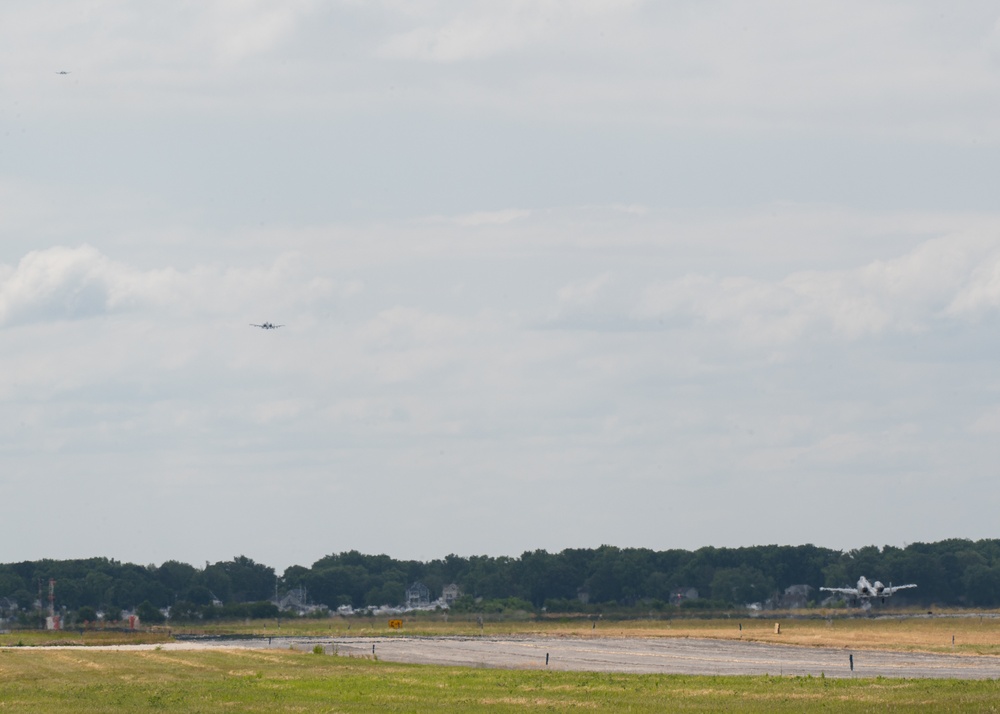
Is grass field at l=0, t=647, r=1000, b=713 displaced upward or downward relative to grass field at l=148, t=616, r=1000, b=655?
downward

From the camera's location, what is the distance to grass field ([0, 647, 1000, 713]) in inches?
2194

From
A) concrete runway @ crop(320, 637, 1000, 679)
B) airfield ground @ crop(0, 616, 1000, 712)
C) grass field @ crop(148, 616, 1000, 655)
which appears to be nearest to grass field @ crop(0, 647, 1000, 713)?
airfield ground @ crop(0, 616, 1000, 712)

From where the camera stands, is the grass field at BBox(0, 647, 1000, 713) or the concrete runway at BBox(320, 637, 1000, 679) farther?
the concrete runway at BBox(320, 637, 1000, 679)

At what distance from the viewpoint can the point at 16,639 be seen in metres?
→ 138

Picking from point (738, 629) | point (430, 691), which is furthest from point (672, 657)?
point (738, 629)

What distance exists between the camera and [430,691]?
2530 inches

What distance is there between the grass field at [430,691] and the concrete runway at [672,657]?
6.59 metres

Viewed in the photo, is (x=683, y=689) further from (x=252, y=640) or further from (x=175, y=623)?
(x=175, y=623)

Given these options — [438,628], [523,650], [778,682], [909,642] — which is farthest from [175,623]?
[778,682]

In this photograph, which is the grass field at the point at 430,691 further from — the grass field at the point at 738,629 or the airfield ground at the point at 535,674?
the grass field at the point at 738,629

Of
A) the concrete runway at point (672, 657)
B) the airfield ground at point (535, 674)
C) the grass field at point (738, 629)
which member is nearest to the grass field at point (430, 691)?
the airfield ground at point (535, 674)

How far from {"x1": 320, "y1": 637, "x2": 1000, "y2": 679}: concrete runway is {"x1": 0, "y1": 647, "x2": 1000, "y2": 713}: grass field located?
659 centimetres

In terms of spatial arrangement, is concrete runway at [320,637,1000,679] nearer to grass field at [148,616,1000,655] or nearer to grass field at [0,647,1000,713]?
grass field at [0,647,1000,713]

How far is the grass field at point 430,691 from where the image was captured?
55.7m
